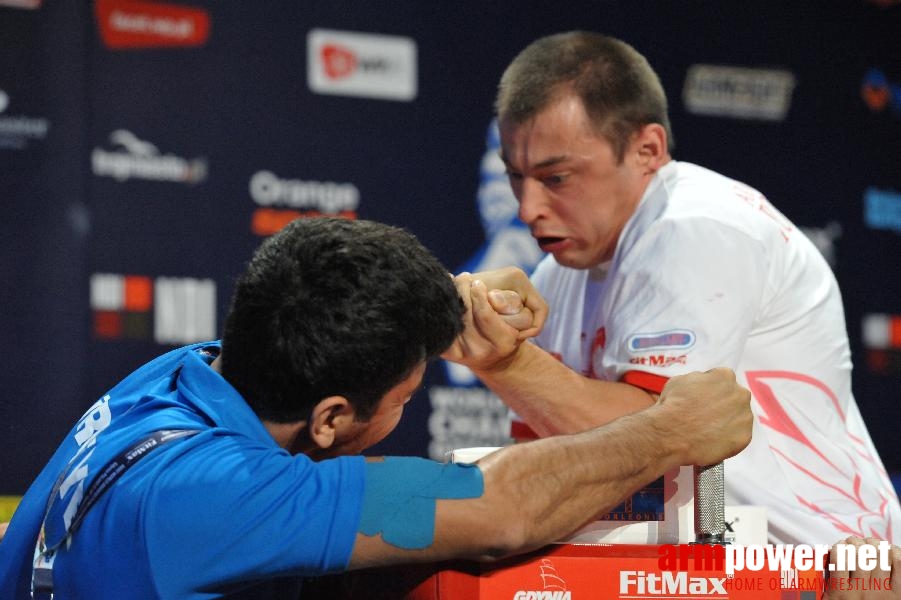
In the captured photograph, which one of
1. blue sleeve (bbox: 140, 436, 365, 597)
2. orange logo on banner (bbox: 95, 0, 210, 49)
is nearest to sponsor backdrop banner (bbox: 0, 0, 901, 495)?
orange logo on banner (bbox: 95, 0, 210, 49)

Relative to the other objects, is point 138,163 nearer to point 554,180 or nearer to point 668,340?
point 554,180

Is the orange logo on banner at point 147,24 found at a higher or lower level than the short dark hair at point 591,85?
higher

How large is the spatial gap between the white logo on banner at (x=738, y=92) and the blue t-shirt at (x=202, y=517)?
3.06m

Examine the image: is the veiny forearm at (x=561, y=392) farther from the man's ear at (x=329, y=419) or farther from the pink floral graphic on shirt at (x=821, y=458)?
the man's ear at (x=329, y=419)

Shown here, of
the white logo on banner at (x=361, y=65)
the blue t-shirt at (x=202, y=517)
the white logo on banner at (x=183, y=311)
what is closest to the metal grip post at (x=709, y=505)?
the blue t-shirt at (x=202, y=517)

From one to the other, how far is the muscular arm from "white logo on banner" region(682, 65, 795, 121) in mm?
2747

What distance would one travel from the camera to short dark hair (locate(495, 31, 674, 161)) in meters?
1.98

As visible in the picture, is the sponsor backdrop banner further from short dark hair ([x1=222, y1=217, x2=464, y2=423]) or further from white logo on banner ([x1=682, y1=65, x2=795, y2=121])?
short dark hair ([x1=222, y1=217, x2=464, y2=423])

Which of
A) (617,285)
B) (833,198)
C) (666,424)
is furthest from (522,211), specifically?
(833,198)

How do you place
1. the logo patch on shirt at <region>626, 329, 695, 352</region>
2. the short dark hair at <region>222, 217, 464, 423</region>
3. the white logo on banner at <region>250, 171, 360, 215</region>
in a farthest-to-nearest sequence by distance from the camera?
the white logo on banner at <region>250, 171, 360, 215</region>, the logo patch on shirt at <region>626, 329, 695, 352</region>, the short dark hair at <region>222, 217, 464, 423</region>

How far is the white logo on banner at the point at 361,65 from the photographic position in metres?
3.51

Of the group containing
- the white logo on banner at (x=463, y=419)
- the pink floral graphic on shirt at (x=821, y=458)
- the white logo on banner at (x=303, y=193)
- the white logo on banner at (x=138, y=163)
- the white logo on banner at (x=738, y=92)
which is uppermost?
the white logo on banner at (x=738, y=92)

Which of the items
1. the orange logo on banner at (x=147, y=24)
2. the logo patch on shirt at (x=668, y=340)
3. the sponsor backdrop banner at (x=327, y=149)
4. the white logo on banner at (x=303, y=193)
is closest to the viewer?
the logo patch on shirt at (x=668, y=340)

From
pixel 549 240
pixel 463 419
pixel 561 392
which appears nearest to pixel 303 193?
pixel 463 419
